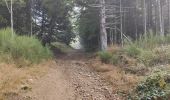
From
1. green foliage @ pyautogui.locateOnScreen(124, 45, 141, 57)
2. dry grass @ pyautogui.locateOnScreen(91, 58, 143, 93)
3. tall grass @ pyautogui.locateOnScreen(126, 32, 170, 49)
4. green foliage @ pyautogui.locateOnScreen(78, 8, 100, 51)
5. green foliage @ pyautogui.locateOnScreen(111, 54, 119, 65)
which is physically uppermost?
Answer: green foliage @ pyautogui.locateOnScreen(78, 8, 100, 51)

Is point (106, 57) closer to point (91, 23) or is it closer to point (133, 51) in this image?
point (133, 51)

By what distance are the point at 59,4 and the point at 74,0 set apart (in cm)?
211

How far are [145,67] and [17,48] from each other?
546 centimetres

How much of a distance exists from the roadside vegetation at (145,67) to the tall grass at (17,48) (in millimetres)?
3680

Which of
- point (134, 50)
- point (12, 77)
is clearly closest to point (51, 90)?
point (12, 77)

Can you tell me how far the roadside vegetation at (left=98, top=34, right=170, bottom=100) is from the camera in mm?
8016

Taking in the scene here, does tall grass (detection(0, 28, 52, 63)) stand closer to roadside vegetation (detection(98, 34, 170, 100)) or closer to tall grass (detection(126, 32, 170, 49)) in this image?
roadside vegetation (detection(98, 34, 170, 100))

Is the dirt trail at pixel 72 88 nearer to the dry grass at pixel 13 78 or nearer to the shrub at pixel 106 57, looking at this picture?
the dry grass at pixel 13 78

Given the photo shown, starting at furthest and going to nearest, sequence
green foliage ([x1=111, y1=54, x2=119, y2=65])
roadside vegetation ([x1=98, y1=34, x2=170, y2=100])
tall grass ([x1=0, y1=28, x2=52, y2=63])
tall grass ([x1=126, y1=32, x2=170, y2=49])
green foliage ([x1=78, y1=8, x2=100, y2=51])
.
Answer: green foliage ([x1=78, y1=8, x2=100, y2=51]) → tall grass ([x1=126, y1=32, x2=170, y2=49]) → green foliage ([x1=111, y1=54, x2=119, y2=65]) → tall grass ([x1=0, y1=28, x2=52, y2=63]) → roadside vegetation ([x1=98, y1=34, x2=170, y2=100])

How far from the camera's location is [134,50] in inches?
535

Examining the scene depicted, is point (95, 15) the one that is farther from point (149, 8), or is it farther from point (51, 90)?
point (51, 90)

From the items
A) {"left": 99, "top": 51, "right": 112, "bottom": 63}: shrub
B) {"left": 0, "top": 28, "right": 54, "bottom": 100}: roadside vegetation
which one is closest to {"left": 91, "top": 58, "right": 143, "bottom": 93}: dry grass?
{"left": 99, "top": 51, "right": 112, "bottom": 63}: shrub

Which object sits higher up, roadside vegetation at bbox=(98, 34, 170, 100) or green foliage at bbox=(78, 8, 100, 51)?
green foliage at bbox=(78, 8, 100, 51)

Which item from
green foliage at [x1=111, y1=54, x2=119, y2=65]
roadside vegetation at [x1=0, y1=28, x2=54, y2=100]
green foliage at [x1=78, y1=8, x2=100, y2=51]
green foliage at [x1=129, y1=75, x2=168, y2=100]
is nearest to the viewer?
green foliage at [x1=129, y1=75, x2=168, y2=100]
